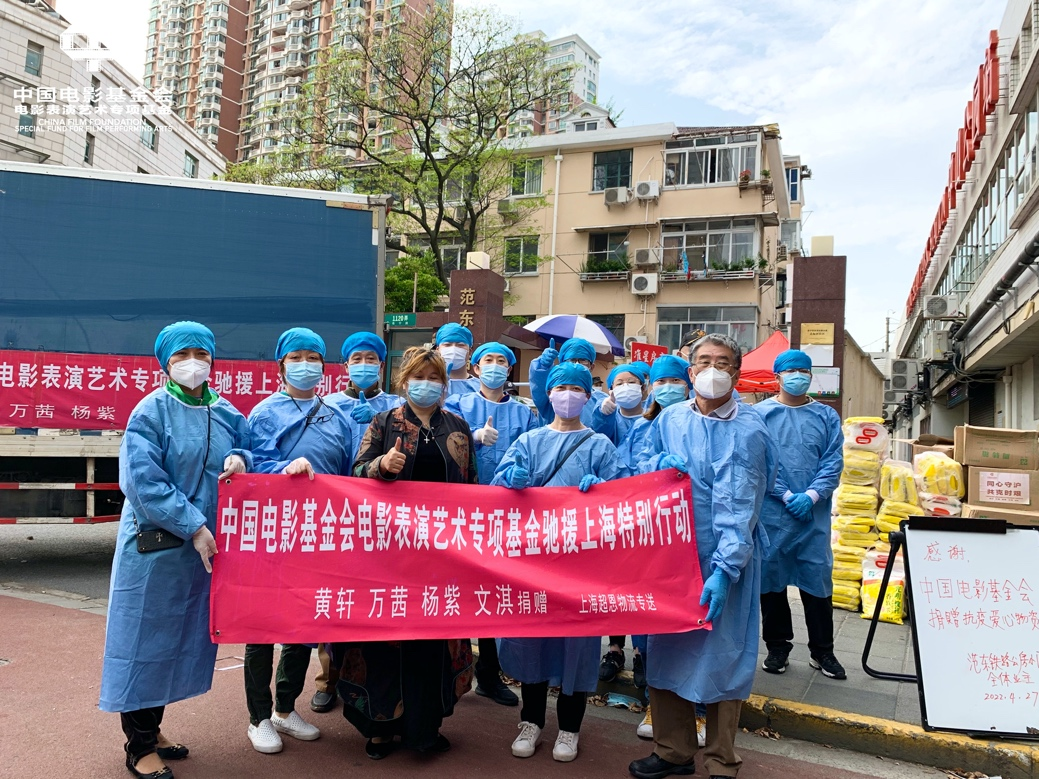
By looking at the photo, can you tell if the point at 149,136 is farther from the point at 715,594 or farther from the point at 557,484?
the point at 715,594

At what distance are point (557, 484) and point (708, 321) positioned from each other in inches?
781

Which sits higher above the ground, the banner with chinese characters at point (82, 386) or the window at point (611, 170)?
the window at point (611, 170)

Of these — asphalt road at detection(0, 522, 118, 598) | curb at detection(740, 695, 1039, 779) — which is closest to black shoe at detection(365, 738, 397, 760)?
curb at detection(740, 695, 1039, 779)

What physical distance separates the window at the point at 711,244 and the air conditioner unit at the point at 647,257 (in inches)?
10.9

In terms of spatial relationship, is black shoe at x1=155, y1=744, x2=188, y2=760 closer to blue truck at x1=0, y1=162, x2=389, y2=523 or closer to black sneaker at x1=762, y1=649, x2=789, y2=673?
black sneaker at x1=762, y1=649, x2=789, y2=673

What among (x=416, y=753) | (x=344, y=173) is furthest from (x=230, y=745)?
(x=344, y=173)

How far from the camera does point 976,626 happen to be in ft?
11.9

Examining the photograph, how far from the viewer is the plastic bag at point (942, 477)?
6250 millimetres

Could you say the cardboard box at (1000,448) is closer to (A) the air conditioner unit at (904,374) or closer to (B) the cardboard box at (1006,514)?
(B) the cardboard box at (1006,514)

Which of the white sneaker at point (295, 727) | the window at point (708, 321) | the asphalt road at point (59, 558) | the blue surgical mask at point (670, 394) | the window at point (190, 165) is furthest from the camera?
the window at point (190, 165)

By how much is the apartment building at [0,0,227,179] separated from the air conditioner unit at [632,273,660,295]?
2223 cm

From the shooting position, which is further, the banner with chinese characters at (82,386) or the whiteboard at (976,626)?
the banner with chinese characters at (82,386)

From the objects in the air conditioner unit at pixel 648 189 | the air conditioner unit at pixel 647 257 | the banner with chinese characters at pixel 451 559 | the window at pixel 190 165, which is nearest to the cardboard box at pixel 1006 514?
the banner with chinese characters at pixel 451 559

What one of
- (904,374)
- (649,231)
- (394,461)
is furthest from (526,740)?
(649,231)
